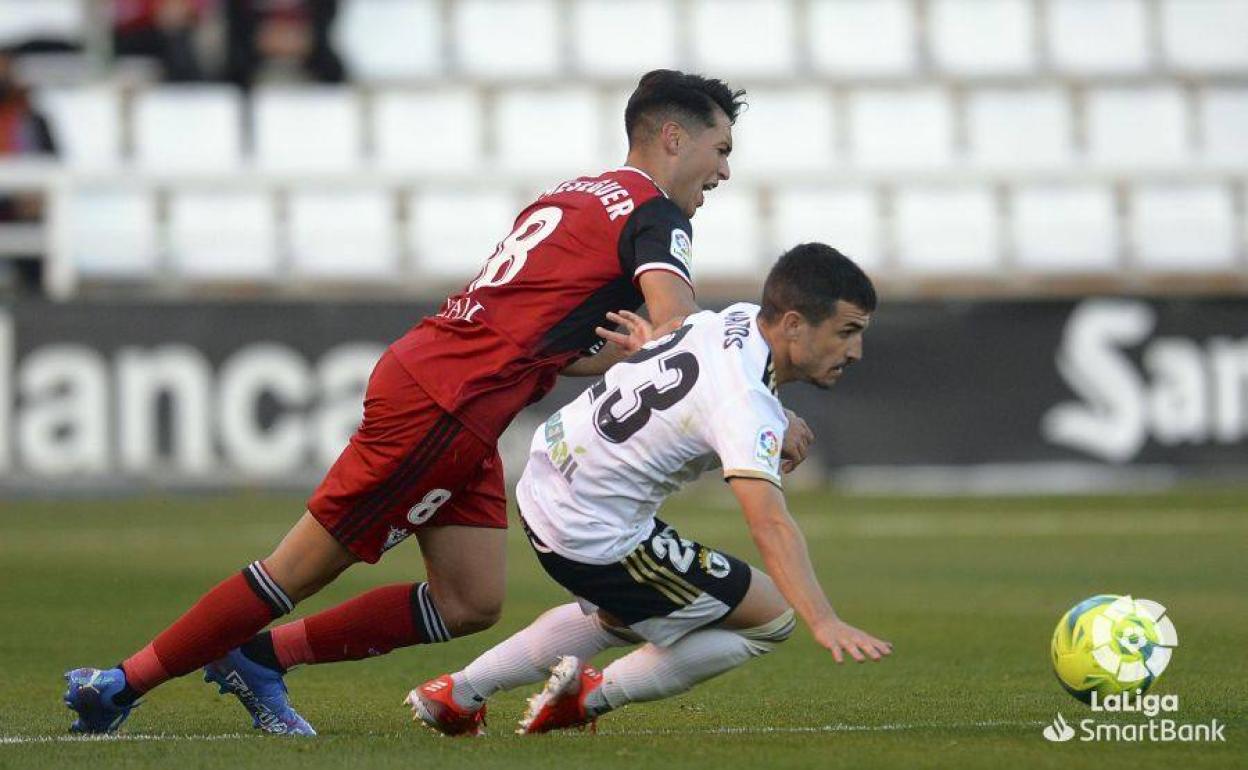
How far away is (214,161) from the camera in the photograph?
22.6 meters

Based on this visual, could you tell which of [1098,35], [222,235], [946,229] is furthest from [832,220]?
[222,235]

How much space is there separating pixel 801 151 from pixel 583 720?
709 inches

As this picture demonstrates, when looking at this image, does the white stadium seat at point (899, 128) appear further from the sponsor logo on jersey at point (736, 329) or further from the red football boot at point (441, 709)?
the sponsor logo on jersey at point (736, 329)

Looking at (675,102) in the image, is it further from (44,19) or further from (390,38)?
(44,19)

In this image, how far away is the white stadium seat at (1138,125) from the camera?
23.9m

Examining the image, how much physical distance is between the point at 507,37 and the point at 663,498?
748 inches

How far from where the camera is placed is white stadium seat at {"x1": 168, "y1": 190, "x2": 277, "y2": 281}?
68.8 feet

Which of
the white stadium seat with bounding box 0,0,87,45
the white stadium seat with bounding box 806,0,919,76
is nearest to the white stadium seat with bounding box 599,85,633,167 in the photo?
the white stadium seat with bounding box 806,0,919,76

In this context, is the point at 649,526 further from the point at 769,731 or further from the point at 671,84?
the point at 671,84

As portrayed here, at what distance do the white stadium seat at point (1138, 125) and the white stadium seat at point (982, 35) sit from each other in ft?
3.48

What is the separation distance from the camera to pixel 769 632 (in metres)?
5.69

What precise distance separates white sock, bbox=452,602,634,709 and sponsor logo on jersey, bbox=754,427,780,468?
40.9 inches

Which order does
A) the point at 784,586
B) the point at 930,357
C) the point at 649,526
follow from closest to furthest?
the point at 784,586 → the point at 649,526 → the point at 930,357

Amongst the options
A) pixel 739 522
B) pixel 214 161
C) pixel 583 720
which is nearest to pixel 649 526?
pixel 583 720
